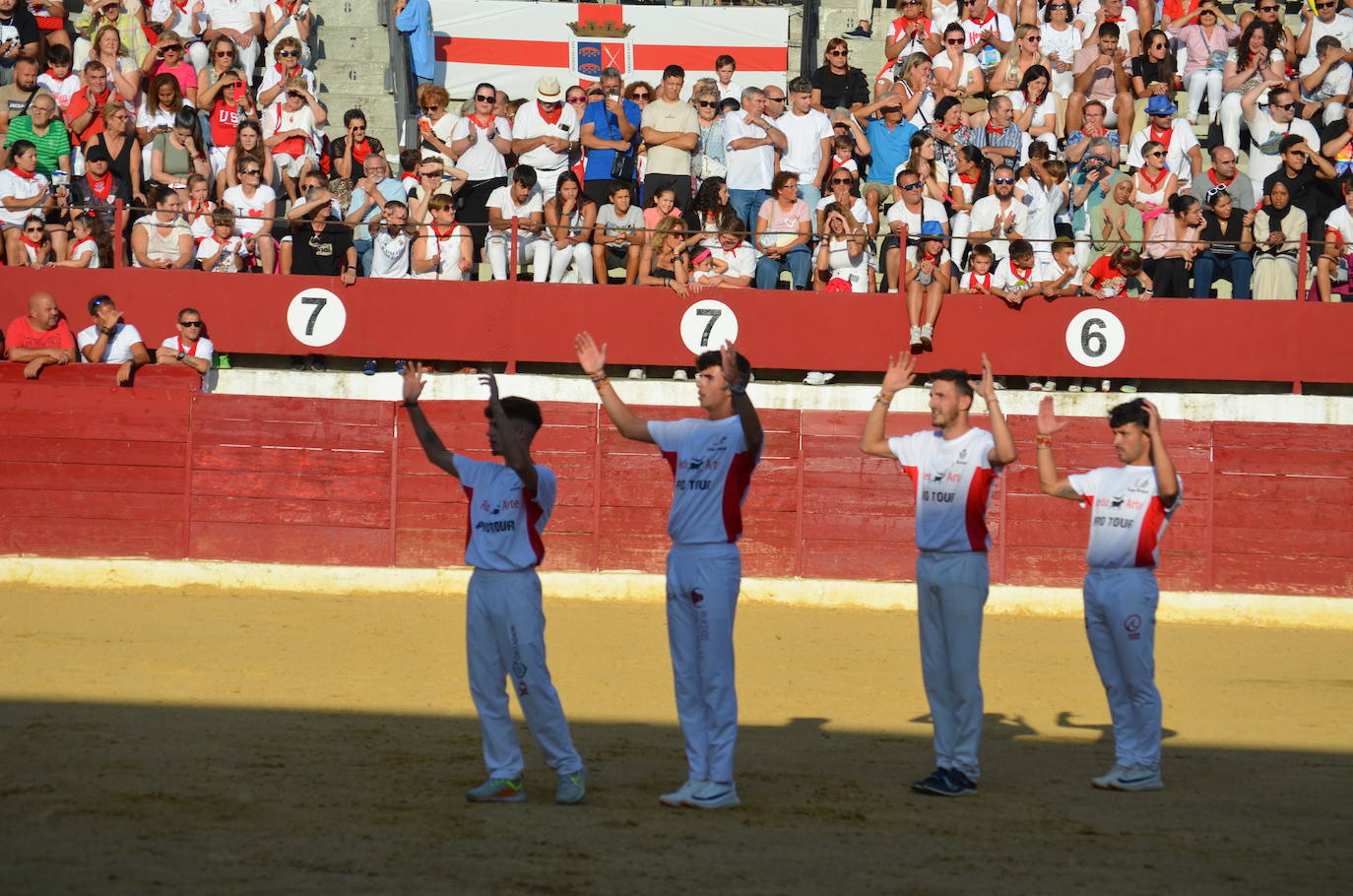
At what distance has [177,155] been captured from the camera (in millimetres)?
15648

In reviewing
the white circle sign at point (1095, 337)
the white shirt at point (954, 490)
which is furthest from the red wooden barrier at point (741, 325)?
the white shirt at point (954, 490)

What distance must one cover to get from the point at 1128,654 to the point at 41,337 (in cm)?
1053

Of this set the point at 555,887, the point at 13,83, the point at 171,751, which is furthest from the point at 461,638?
the point at 13,83

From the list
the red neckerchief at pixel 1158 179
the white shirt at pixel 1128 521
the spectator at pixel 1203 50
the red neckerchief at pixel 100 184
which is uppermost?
the spectator at pixel 1203 50

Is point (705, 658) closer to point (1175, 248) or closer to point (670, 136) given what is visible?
point (670, 136)

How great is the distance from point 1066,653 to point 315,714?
18.5 feet

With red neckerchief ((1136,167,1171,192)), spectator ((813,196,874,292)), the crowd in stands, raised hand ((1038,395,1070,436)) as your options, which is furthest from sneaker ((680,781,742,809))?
red neckerchief ((1136,167,1171,192))

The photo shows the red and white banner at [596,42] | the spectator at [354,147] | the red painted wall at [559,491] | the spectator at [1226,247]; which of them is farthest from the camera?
the red and white banner at [596,42]

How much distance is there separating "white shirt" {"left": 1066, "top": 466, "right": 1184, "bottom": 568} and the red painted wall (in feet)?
21.1

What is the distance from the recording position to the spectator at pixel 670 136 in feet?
51.8

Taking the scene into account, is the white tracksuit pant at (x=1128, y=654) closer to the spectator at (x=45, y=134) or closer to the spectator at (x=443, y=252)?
the spectator at (x=443, y=252)

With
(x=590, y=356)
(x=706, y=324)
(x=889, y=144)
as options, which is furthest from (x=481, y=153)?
(x=590, y=356)

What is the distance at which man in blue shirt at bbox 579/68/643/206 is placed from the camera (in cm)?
1583

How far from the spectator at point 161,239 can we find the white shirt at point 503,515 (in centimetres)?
944
